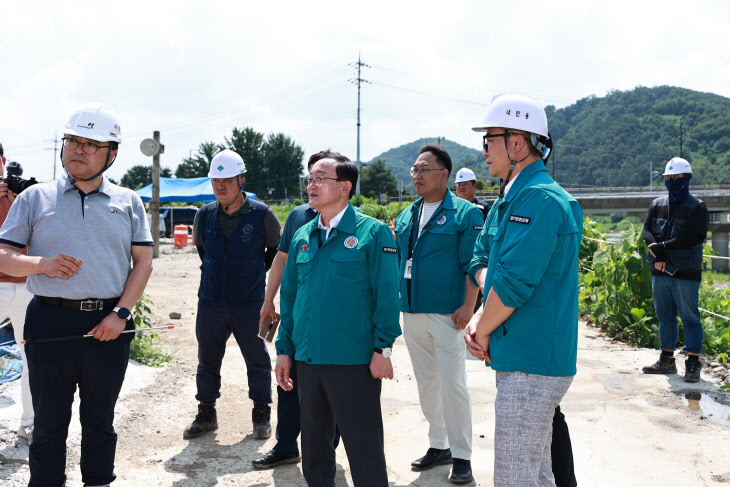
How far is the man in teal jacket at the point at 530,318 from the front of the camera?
2467mm

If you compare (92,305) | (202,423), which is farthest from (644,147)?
(92,305)

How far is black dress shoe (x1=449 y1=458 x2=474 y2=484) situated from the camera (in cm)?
390

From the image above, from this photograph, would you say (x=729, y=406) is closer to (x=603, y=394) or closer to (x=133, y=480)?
(x=603, y=394)

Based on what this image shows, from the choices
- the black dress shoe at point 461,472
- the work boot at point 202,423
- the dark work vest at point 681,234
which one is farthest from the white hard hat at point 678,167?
the work boot at point 202,423

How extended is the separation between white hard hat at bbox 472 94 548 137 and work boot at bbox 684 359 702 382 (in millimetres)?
4506

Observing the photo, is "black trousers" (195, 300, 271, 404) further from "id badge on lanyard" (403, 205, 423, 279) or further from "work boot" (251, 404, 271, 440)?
"id badge on lanyard" (403, 205, 423, 279)

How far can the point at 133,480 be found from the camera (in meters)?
3.96

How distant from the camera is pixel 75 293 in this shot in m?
3.18

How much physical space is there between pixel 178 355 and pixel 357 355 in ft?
15.3

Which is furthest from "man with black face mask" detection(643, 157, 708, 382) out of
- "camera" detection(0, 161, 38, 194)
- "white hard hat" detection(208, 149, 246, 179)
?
"camera" detection(0, 161, 38, 194)

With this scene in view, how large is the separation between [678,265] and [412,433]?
3383mm

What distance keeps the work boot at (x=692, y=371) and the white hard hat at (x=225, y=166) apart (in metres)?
4.74

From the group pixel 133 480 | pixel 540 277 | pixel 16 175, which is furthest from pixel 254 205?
pixel 540 277

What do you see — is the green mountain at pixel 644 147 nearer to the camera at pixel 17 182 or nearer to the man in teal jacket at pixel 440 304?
the man in teal jacket at pixel 440 304
